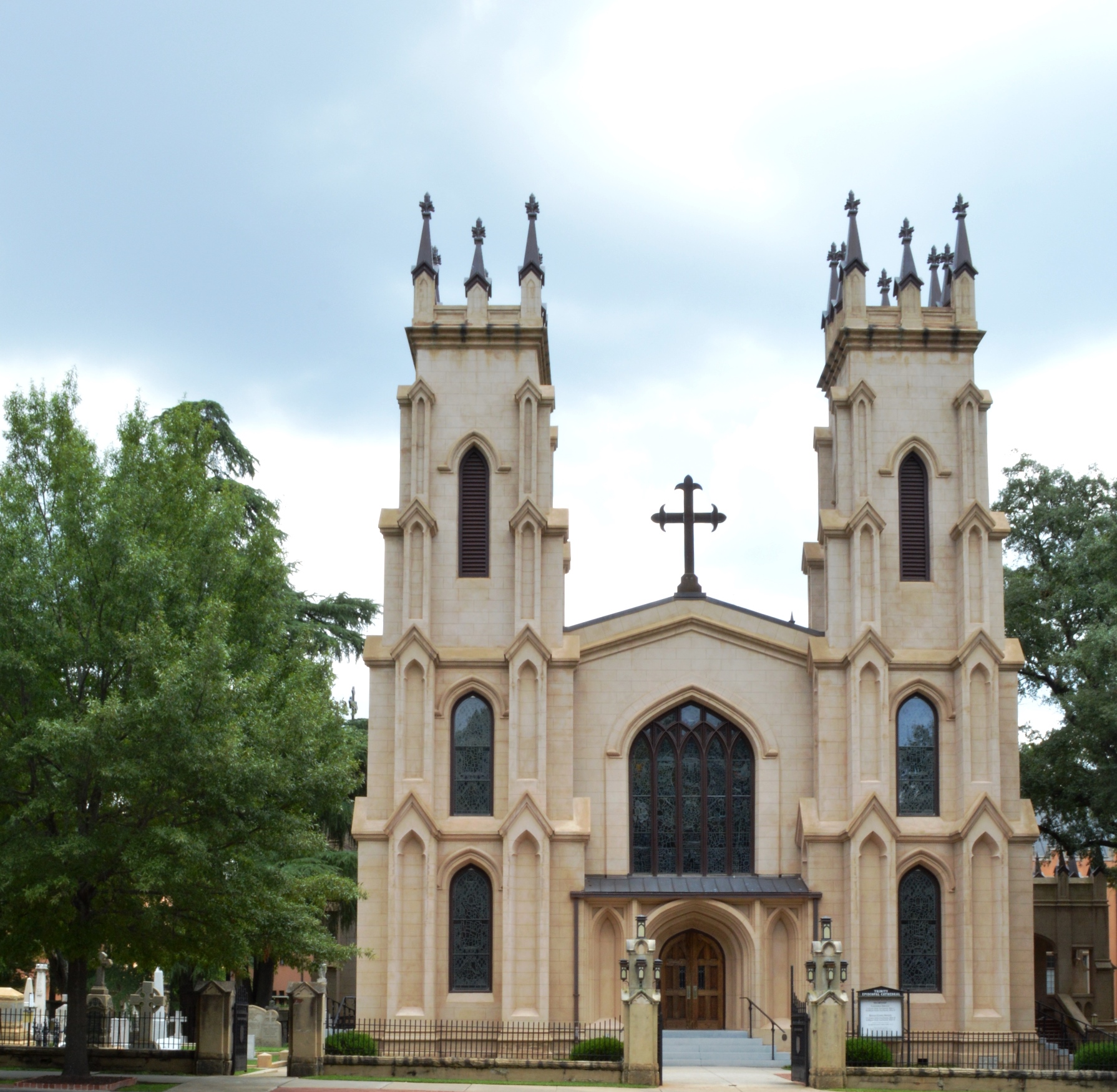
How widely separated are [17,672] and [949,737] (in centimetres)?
1904

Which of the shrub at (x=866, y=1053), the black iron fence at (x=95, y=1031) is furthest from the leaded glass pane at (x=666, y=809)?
the black iron fence at (x=95, y=1031)

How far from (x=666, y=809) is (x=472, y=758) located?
423cm

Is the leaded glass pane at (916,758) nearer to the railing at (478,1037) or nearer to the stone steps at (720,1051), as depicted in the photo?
the stone steps at (720,1051)

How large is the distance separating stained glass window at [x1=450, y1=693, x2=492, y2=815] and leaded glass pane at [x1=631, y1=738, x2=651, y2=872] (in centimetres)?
311

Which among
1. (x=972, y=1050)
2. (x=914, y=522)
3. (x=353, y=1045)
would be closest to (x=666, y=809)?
(x=972, y=1050)

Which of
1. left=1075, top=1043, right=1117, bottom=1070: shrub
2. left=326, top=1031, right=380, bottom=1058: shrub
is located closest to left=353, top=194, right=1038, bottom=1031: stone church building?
left=326, top=1031, right=380, bottom=1058: shrub

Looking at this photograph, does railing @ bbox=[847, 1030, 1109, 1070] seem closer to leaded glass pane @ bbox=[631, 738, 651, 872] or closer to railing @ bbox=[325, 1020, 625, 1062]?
railing @ bbox=[325, 1020, 625, 1062]

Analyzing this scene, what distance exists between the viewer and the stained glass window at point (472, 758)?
32469 mm

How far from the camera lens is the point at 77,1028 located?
924 inches

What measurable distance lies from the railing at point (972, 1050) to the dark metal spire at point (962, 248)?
52.6 ft

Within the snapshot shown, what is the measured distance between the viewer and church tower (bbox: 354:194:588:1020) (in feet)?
103

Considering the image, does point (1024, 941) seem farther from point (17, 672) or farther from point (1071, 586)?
point (17, 672)

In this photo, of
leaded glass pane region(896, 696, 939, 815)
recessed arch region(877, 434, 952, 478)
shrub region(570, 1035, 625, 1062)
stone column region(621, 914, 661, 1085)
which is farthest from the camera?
recessed arch region(877, 434, 952, 478)

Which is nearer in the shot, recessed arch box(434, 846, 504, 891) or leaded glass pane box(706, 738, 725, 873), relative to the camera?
recessed arch box(434, 846, 504, 891)
